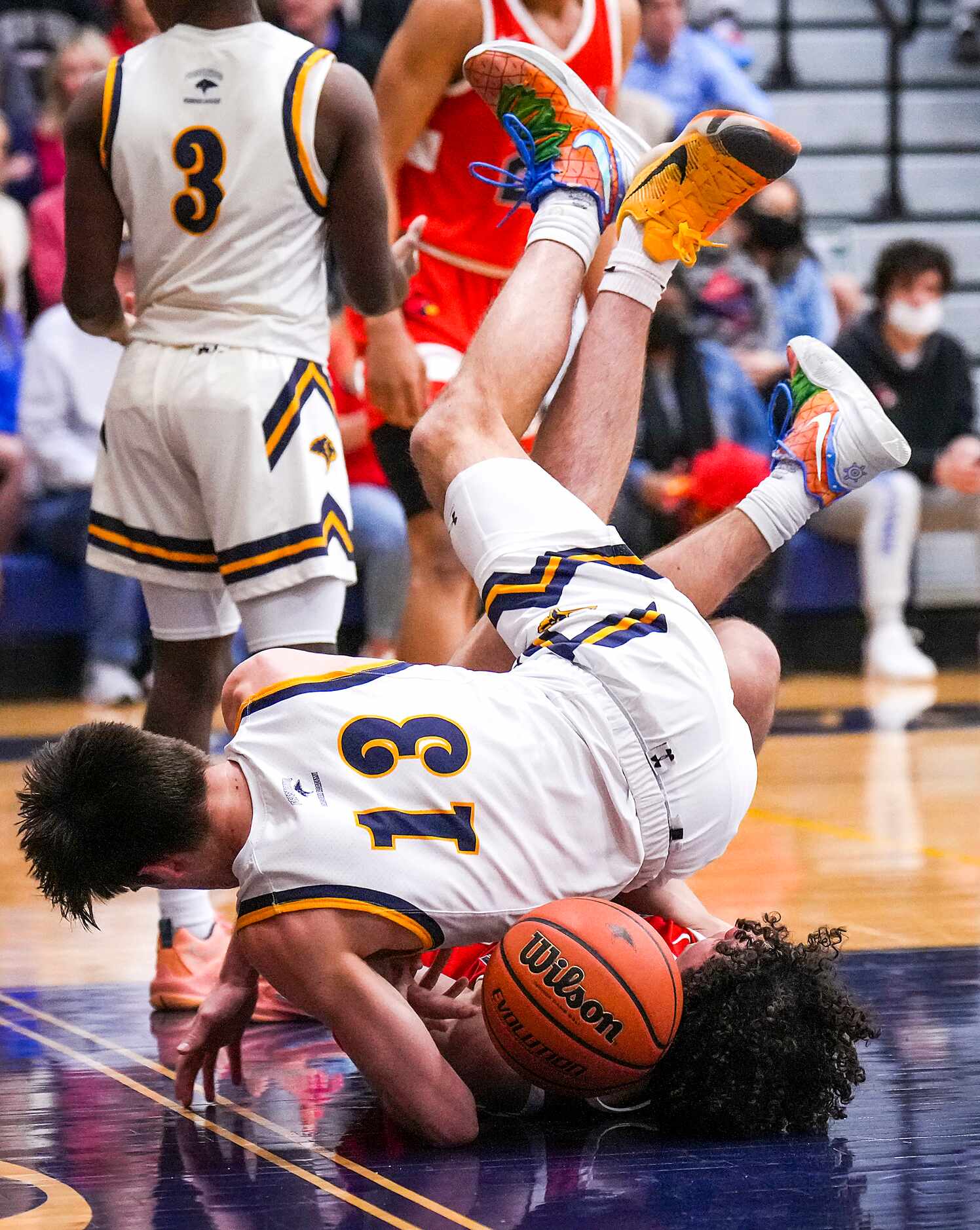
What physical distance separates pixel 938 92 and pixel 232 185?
863cm

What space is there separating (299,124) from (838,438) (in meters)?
1.04

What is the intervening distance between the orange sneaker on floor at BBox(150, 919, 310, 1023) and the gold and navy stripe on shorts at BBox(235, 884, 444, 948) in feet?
2.62

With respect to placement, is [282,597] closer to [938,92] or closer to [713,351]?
[713,351]

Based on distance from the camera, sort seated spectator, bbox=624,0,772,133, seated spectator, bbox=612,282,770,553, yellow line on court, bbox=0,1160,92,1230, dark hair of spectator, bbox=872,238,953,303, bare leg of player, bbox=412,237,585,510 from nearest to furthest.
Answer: yellow line on court, bbox=0,1160,92,1230, bare leg of player, bbox=412,237,585,510, seated spectator, bbox=612,282,770,553, dark hair of spectator, bbox=872,238,953,303, seated spectator, bbox=624,0,772,133

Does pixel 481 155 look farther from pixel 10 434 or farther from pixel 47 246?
pixel 47 246

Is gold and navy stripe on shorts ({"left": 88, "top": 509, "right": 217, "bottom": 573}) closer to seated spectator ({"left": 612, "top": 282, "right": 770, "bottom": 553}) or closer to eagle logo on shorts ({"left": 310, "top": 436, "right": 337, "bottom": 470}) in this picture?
eagle logo on shorts ({"left": 310, "top": 436, "right": 337, "bottom": 470})

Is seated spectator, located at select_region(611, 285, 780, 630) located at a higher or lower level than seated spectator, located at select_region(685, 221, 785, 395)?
lower

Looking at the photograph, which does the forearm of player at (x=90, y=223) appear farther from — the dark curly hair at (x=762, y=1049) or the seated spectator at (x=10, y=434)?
the seated spectator at (x=10, y=434)

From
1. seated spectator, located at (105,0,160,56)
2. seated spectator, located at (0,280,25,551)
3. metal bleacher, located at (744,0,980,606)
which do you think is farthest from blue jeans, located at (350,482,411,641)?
seated spectator, located at (105,0,160,56)

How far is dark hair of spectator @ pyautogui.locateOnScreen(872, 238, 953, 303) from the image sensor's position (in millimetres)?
8422

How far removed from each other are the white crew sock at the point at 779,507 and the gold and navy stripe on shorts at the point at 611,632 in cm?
51

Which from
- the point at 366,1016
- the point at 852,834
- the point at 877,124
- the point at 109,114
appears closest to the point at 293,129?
the point at 109,114

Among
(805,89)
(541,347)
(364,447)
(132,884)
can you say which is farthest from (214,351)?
(805,89)

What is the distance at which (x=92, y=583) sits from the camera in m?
7.54
